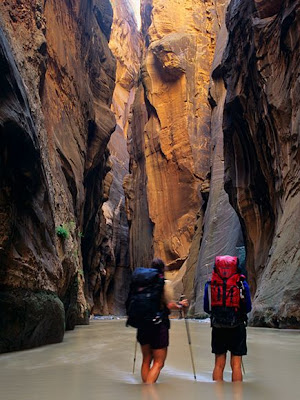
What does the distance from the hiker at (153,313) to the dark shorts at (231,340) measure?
523mm

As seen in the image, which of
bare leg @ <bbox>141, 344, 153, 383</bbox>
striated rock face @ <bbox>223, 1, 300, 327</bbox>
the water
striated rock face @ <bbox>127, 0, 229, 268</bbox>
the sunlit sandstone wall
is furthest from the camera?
striated rock face @ <bbox>127, 0, 229, 268</bbox>

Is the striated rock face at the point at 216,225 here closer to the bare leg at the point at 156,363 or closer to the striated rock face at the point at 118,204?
the striated rock face at the point at 118,204

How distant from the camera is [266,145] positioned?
1875 centimetres

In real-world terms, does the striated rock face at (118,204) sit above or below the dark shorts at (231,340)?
above

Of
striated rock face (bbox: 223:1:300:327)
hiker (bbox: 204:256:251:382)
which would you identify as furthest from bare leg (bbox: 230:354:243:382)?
striated rock face (bbox: 223:1:300:327)

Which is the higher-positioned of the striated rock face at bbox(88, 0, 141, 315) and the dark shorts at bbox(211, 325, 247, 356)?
the striated rock face at bbox(88, 0, 141, 315)

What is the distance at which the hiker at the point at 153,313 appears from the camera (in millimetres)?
4527

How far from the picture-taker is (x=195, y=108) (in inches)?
1736

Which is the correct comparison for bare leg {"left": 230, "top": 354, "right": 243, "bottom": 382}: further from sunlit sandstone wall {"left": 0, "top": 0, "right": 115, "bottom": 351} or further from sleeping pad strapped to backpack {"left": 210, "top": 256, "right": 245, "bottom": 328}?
sunlit sandstone wall {"left": 0, "top": 0, "right": 115, "bottom": 351}

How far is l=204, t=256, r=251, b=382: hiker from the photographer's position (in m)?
4.56

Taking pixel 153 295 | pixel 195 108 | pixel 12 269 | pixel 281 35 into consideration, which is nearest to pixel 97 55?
pixel 281 35

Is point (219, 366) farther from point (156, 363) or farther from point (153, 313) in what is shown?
point (153, 313)

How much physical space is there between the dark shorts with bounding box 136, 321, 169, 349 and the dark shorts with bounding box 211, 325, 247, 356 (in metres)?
0.55

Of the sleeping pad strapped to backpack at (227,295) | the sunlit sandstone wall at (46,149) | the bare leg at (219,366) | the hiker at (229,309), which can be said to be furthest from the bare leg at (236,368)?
the sunlit sandstone wall at (46,149)
